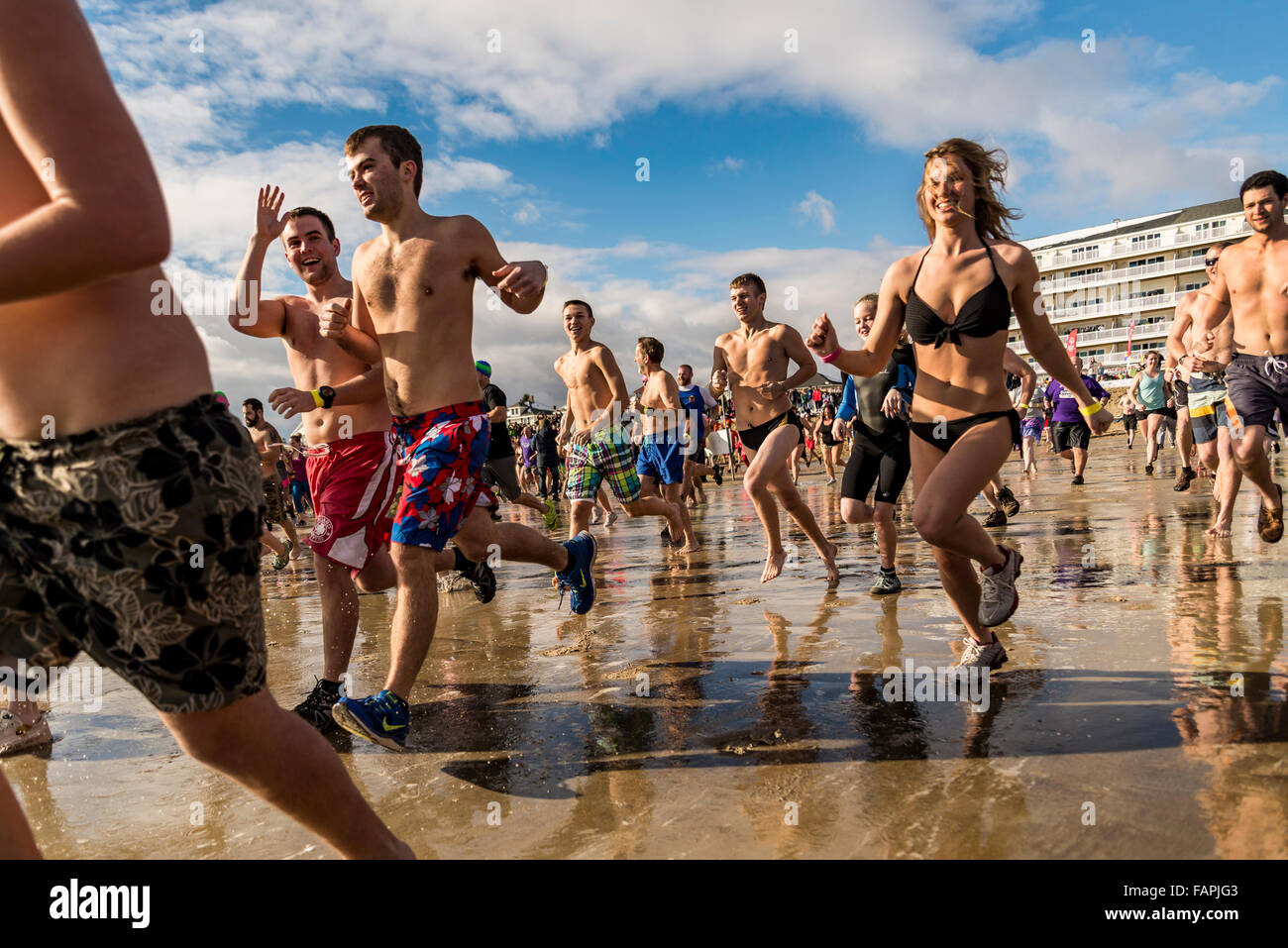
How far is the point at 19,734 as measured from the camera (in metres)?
3.38

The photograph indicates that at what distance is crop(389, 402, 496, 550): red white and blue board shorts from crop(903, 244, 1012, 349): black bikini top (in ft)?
6.45

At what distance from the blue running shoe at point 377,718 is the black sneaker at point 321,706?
55 centimetres

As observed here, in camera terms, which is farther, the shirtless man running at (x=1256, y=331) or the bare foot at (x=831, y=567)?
the bare foot at (x=831, y=567)

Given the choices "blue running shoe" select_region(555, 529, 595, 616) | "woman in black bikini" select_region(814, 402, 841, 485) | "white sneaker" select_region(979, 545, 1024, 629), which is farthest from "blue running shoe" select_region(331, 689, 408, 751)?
"woman in black bikini" select_region(814, 402, 841, 485)

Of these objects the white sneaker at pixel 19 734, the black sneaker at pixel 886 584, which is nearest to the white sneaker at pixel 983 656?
the black sneaker at pixel 886 584

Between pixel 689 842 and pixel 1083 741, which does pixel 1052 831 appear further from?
pixel 689 842

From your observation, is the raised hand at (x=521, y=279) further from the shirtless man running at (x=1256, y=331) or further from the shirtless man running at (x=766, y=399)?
the shirtless man running at (x=1256, y=331)

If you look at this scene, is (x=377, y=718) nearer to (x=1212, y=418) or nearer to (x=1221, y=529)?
(x=1221, y=529)

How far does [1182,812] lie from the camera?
6.86ft

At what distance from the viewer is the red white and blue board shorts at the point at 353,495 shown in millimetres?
3580

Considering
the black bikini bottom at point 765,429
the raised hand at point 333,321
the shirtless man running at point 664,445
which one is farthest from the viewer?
the shirtless man running at point 664,445

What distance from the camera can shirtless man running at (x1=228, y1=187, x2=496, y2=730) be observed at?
3.34m
